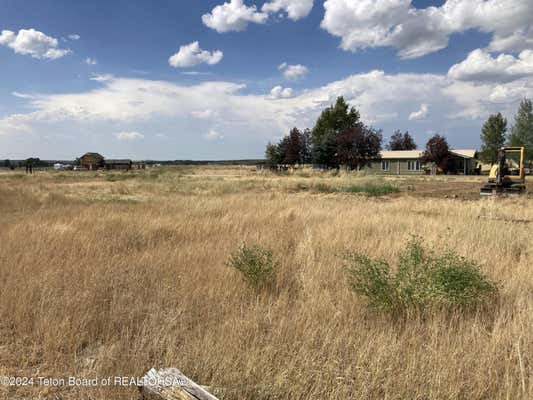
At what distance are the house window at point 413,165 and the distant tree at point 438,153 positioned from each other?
6678 millimetres

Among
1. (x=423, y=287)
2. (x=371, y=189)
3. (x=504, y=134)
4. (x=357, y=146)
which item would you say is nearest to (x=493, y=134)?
(x=504, y=134)

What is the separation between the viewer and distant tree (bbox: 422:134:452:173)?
4981 centimetres

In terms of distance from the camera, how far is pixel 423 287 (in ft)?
11.2

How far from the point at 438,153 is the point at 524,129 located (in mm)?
11077

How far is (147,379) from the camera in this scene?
2.34m

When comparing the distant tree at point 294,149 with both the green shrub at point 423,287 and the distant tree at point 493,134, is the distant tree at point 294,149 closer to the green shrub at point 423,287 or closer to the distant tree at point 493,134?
the distant tree at point 493,134

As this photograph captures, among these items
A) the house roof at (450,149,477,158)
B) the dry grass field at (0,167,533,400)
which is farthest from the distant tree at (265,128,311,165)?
the dry grass field at (0,167,533,400)

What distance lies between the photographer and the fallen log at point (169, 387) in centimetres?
213

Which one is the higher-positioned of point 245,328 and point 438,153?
point 438,153

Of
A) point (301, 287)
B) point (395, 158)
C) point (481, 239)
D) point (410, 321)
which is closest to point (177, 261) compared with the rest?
point (301, 287)

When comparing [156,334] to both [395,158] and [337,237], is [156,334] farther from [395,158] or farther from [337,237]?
[395,158]

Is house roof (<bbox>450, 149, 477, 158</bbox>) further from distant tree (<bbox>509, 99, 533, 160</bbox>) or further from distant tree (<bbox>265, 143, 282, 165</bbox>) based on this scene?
distant tree (<bbox>265, 143, 282, 165</bbox>)

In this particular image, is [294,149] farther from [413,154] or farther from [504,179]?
[504,179]

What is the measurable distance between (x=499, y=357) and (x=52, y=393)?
129 inches
